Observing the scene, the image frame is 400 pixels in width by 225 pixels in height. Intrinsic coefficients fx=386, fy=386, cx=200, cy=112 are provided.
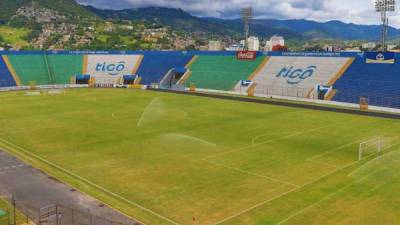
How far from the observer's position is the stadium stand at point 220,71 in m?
92.8

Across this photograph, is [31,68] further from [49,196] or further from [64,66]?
[49,196]

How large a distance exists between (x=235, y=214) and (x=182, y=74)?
8142 centimetres

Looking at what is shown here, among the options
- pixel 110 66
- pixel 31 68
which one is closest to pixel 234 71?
pixel 110 66

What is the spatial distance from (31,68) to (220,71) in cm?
4996

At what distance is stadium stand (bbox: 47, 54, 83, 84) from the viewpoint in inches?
4031

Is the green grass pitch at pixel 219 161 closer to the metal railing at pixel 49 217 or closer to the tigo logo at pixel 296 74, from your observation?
the metal railing at pixel 49 217

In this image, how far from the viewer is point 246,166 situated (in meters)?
31.2

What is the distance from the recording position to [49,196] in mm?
24469

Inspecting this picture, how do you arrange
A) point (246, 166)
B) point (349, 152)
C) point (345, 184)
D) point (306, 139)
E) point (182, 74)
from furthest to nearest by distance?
1. point (182, 74)
2. point (306, 139)
3. point (349, 152)
4. point (246, 166)
5. point (345, 184)

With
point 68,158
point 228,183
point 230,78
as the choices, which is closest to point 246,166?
point 228,183

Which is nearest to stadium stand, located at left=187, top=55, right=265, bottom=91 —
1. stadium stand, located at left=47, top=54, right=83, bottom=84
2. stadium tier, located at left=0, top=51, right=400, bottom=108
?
stadium tier, located at left=0, top=51, right=400, bottom=108

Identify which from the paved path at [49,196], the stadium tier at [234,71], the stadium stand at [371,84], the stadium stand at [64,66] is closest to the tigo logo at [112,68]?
the stadium tier at [234,71]

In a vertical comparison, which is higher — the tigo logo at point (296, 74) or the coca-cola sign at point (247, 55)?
the coca-cola sign at point (247, 55)

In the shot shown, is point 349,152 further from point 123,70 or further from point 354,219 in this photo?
point 123,70
